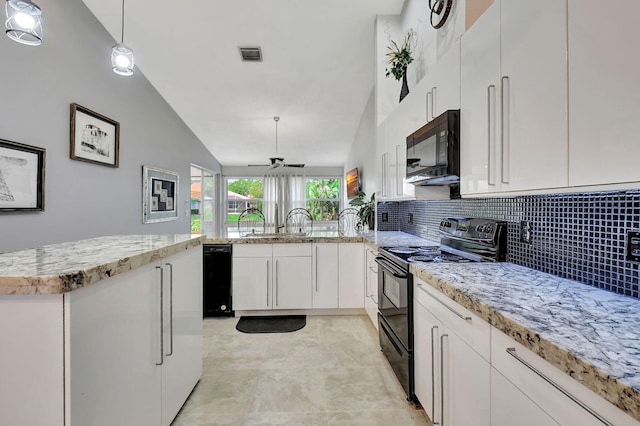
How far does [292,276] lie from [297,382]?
1.24m

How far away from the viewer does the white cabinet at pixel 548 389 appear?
61 centimetres

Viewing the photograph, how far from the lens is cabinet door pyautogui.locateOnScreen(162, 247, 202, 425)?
1.57 meters

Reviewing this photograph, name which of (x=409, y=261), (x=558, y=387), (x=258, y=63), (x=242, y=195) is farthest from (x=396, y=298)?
(x=242, y=195)

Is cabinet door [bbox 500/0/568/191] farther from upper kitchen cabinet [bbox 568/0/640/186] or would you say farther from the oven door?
the oven door

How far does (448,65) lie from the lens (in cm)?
175

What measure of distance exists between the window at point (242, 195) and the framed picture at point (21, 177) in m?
5.48

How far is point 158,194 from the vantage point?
461cm

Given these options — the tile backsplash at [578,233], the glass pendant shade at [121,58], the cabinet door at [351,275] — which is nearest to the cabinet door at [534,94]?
the tile backsplash at [578,233]

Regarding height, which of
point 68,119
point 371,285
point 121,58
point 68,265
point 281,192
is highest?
point 121,58

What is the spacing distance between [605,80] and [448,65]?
106 centimetres

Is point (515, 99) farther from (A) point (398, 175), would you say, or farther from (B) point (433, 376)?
(A) point (398, 175)

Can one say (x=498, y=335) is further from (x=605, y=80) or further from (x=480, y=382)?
(x=605, y=80)

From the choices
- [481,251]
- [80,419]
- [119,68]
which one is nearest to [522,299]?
[481,251]

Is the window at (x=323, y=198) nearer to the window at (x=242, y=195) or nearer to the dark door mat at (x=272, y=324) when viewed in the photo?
the window at (x=242, y=195)
